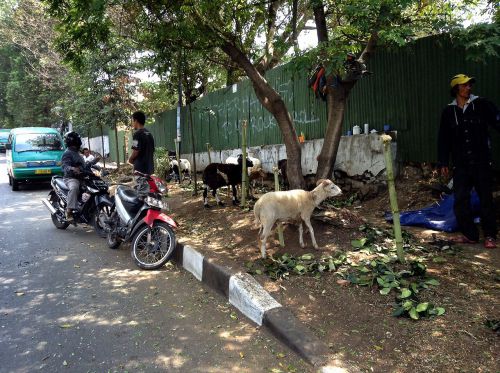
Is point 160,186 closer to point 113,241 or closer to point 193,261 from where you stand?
point 193,261

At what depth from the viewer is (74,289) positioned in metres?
4.62

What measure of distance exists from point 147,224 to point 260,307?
2.19 m

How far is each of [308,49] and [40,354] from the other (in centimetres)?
385

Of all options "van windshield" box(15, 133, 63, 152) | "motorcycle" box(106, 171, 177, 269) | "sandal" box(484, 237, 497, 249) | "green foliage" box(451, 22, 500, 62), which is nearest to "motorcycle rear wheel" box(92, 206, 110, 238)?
"motorcycle" box(106, 171, 177, 269)

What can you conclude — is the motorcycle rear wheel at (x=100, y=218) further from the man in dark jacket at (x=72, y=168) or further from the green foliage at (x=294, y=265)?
the green foliage at (x=294, y=265)

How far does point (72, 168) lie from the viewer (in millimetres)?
7051

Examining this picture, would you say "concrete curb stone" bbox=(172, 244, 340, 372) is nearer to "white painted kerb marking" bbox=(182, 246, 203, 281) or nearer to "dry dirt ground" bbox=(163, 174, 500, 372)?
"white painted kerb marking" bbox=(182, 246, 203, 281)

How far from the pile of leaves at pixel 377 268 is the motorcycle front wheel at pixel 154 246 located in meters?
1.16

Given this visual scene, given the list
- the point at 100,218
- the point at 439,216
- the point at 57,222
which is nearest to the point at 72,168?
the point at 100,218

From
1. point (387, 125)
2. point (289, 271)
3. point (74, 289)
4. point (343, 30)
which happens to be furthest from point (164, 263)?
point (387, 125)

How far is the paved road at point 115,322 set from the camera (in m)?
3.10

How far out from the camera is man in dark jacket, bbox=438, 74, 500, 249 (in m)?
4.74

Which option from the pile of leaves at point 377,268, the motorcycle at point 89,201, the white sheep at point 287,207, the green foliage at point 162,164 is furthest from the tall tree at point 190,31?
the green foliage at point 162,164

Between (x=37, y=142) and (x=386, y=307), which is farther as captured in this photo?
(x=37, y=142)
